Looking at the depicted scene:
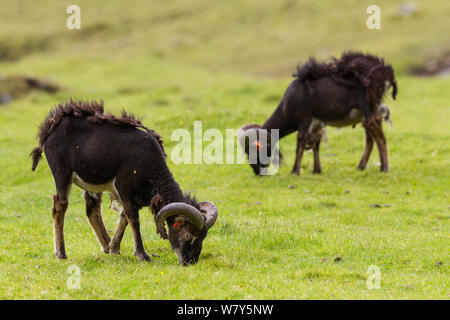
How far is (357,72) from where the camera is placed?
18.9 metres

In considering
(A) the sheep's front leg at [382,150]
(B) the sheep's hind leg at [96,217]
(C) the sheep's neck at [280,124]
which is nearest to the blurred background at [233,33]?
(A) the sheep's front leg at [382,150]

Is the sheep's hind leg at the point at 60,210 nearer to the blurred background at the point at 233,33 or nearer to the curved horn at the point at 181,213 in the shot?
the curved horn at the point at 181,213

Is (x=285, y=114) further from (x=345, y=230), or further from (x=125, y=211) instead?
(x=125, y=211)

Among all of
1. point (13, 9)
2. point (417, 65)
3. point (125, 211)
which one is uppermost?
point (13, 9)

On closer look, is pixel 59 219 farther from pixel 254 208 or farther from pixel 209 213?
pixel 254 208

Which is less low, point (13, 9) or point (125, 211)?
point (13, 9)

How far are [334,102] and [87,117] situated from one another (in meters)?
9.73

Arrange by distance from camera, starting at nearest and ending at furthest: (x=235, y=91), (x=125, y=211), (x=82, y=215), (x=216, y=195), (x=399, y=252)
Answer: (x=125, y=211) < (x=399, y=252) < (x=82, y=215) < (x=216, y=195) < (x=235, y=91)

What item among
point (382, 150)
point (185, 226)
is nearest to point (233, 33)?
point (382, 150)

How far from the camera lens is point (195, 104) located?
114ft

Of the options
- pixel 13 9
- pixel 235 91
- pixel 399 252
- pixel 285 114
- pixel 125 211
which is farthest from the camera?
pixel 13 9

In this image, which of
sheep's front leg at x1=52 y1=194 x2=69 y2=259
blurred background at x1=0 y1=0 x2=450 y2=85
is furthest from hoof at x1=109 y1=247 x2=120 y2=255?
blurred background at x1=0 y1=0 x2=450 y2=85

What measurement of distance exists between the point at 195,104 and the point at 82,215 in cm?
1981

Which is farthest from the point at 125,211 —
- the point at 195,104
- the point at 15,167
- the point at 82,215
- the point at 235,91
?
the point at 235,91
